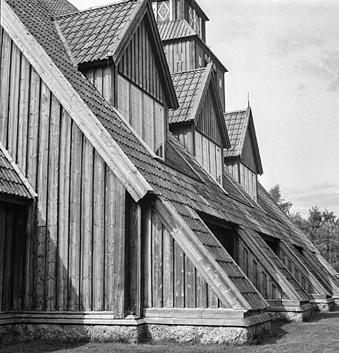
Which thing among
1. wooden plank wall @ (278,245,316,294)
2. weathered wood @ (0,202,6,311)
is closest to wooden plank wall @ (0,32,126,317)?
weathered wood @ (0,202,6,311)

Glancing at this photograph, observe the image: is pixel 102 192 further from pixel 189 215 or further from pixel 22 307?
pixel 22 307

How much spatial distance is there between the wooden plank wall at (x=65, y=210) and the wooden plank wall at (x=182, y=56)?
63.8 ft

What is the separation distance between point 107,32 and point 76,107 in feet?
12.4

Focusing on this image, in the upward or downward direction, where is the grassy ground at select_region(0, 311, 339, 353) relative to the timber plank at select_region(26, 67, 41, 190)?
downward

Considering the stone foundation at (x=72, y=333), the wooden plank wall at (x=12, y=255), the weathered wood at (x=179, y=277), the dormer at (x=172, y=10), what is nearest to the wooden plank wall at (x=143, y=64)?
the wooden plank wall at (x=12, y=255)

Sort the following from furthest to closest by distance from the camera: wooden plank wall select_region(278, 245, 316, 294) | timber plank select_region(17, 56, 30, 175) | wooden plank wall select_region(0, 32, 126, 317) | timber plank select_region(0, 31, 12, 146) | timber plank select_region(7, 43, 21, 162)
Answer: wooden plank wall select_region(278, 245, 316, 294)
timber plank select_region(0, 31, 12, 146)
timber plank select_region(7, 43, 21, 162)
timber plank select_region(17, 56, 30, 175)
wooden plank wall select_region(0, 32, 126, 317)

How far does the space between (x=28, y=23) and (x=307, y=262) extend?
15.3m

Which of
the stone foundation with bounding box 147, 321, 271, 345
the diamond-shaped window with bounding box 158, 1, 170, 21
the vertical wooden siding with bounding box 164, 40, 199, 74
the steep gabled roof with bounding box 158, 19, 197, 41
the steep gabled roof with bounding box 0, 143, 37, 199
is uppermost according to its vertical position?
the diamond-shaped window with bounding box 158, 1, 170, 21

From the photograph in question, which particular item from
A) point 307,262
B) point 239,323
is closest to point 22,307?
point 239,323

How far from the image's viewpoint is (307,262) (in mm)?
23812

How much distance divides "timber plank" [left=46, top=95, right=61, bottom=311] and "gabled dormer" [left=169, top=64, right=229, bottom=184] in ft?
24.7

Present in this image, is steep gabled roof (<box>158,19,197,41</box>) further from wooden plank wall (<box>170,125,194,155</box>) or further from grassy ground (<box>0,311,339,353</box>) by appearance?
grassy ground (<box>0,311,339,353</box>)

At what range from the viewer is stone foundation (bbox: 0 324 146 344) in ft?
33.6

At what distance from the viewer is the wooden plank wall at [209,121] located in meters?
19.8
